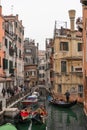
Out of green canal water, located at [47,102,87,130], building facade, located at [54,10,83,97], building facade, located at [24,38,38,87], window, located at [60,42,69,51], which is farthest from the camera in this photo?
building facade, located at [24,38,38,87]

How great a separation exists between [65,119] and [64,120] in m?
0.62

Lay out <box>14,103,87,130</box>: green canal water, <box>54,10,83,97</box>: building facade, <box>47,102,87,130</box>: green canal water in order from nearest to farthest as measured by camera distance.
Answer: <box>14,103,87,130</box>: green canal water → <box>47,102,87,130</box>: green canal water → <box>54,10,83,97</box>: building facade

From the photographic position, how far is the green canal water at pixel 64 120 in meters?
24.5

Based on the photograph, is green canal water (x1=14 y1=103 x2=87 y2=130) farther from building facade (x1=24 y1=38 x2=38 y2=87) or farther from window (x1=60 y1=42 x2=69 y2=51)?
building facade (x1=24 y1=38 x2=38 y2=87)

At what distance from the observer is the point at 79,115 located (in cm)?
3117

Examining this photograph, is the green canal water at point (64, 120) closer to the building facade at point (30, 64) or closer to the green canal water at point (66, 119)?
the green canal water at point (66, 119)

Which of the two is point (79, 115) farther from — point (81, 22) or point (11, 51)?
point (11, 51)

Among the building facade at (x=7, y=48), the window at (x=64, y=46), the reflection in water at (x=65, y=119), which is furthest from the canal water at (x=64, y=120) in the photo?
the window at (x=64, y=46)

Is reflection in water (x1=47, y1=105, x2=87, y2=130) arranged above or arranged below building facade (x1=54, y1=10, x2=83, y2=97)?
below

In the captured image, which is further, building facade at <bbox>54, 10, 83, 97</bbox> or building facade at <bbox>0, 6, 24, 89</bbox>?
building facade at <bbox>54, 10, 83, 97</bbox>

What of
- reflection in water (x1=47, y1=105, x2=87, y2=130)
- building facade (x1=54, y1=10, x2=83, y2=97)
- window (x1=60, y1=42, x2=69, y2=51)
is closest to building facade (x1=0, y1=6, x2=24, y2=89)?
building facade (x1=54, y1=10, x2=83, y2=97)

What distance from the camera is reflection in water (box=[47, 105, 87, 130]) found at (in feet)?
81.7

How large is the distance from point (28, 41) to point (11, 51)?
4407 cm

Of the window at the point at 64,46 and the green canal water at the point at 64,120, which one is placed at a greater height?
the window at the point at 64,46
